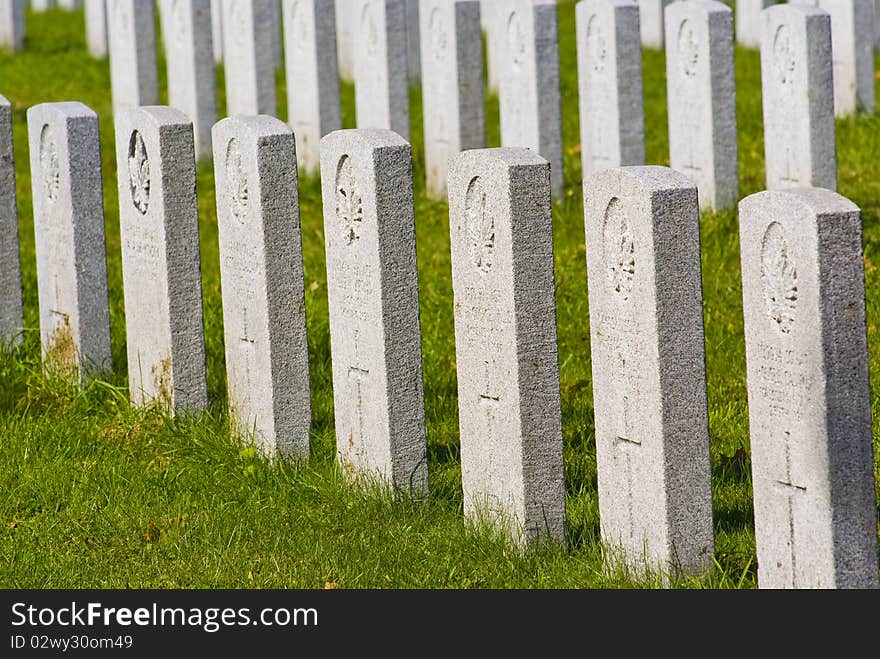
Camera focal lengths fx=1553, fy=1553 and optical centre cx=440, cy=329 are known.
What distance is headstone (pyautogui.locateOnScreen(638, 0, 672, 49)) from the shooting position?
13977mm

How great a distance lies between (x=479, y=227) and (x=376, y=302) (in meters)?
0.47

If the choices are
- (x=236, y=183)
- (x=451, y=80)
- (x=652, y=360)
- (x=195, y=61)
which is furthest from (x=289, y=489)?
(x=195, y=61)

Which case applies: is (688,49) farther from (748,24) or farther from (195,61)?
(748,24)

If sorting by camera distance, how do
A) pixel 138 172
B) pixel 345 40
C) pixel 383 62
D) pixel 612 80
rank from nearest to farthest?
pixel 138 172 < pixel 612 80 < pixel 383 62 < pixel 345 40

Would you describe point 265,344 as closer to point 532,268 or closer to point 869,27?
point 532,268

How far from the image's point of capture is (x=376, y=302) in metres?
4.47

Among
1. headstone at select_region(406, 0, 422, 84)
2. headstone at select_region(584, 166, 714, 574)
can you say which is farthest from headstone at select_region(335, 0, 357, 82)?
headstone at select_region(584, 166, 714, 574)

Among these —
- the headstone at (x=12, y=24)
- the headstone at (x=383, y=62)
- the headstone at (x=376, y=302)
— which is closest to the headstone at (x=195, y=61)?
the headstone at (x=383, y=62)

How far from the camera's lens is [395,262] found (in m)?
4.45

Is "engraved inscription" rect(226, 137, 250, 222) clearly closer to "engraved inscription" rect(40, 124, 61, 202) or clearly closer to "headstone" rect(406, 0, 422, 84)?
"engraved inscription" rect(40, 124, 61, 202)

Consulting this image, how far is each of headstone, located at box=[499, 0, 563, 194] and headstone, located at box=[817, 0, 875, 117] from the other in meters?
2.44

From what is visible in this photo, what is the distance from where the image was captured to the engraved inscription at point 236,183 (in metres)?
4.95

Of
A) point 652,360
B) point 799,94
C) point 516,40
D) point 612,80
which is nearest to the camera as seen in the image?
point 652,360

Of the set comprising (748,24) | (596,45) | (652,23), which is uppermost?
(652,23)
